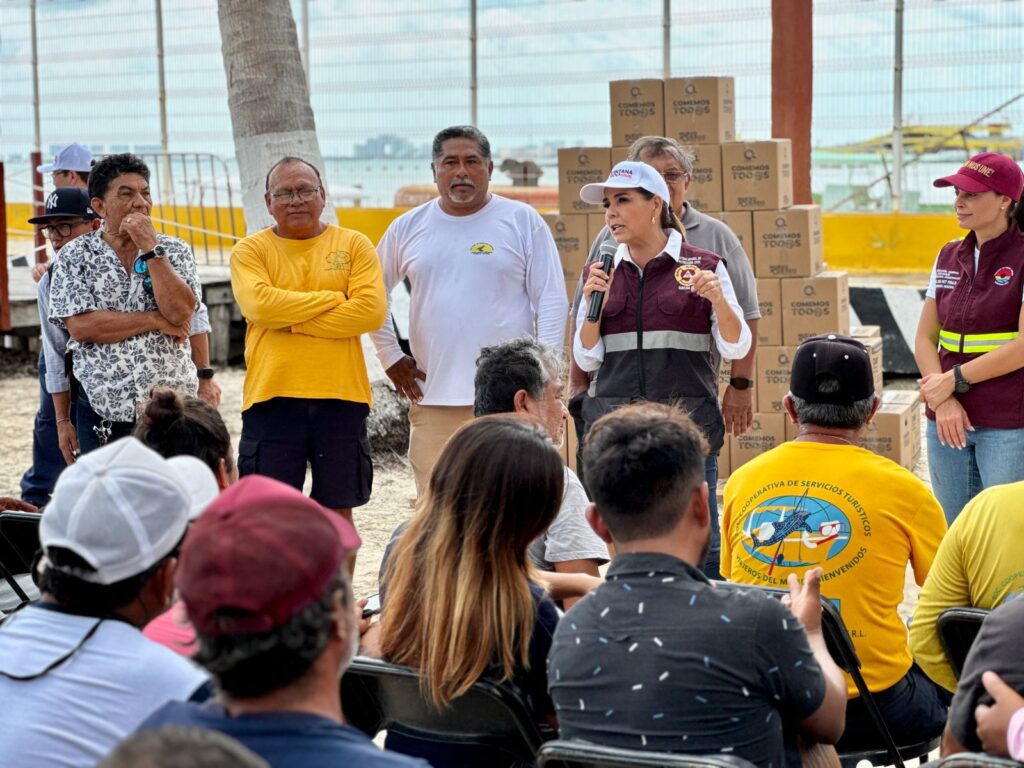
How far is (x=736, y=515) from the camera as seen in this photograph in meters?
3.05

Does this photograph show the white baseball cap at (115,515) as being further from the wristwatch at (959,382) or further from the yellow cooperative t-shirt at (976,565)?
the wristwatch at (959,382)

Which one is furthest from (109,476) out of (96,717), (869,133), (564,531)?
(869,133)

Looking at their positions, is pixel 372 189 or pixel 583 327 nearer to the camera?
pixel 583 327

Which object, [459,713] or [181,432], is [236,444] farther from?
[459,713]

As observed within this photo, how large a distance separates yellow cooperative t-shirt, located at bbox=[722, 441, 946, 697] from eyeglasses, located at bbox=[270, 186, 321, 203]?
7.35 ft

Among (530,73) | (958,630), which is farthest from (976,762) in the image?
(530,73)

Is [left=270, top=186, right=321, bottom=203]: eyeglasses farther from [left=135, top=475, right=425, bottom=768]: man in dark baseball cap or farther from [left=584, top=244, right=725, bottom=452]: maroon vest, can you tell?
[left=135, top=475, right=425, bottom=768]: man in dark baseball cap

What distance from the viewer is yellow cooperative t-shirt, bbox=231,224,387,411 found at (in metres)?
4.63

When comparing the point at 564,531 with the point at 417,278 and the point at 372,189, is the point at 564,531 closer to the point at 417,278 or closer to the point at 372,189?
the point at 417,278

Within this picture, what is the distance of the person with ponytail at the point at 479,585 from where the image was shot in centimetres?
240

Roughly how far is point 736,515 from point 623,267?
1.61 meters

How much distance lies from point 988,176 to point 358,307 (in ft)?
6.96

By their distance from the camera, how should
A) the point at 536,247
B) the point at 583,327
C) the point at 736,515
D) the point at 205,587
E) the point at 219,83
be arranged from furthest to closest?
1. the point at 219,83
2. the point at 536,247
3. the point at 583,327
4. the point at 736,515
5. the point at 205,587

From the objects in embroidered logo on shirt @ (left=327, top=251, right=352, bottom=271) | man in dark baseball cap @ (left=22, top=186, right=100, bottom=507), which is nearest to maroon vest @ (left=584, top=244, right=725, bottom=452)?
embroidered logo on shirt @ (left=327, top=251, right=352, bottom=271)
